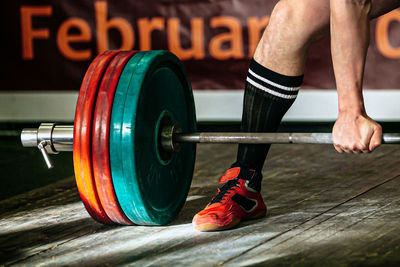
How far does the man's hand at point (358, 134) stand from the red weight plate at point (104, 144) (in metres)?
0.53

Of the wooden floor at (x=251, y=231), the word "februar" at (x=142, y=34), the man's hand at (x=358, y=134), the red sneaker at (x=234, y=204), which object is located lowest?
the wooden floor at (x=251, y=231)

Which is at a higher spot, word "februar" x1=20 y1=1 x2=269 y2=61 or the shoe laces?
word "februar" x1=20 y1=1 x2=269 y2=61

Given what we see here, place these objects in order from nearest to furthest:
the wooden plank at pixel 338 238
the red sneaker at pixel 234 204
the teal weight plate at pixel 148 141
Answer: the wooden plank at pixel 338 238 < the teal weight plate at pixel 148 141 < the red sneaker at pixel 234 204

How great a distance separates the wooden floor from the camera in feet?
4.36

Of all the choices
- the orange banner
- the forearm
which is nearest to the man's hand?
the forearm

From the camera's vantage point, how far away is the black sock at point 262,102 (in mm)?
1616

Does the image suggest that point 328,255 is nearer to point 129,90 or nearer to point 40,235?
point 129,90

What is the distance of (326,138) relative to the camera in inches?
56.6

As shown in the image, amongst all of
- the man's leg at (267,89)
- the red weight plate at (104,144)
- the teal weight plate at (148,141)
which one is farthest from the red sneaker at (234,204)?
the red weight plate at (104,144)

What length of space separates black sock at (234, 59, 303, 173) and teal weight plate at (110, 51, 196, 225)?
19 centimetres

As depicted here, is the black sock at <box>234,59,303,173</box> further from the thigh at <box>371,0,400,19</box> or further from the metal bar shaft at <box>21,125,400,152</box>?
the thigh at <box>371,0,400,19</box>

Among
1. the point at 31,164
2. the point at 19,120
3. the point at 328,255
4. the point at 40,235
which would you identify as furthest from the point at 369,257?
the point at 19,120

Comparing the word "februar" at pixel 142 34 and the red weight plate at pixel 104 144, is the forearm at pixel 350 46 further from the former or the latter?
the word "februar" at pixel 142 34

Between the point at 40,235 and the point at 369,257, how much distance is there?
806 mm
